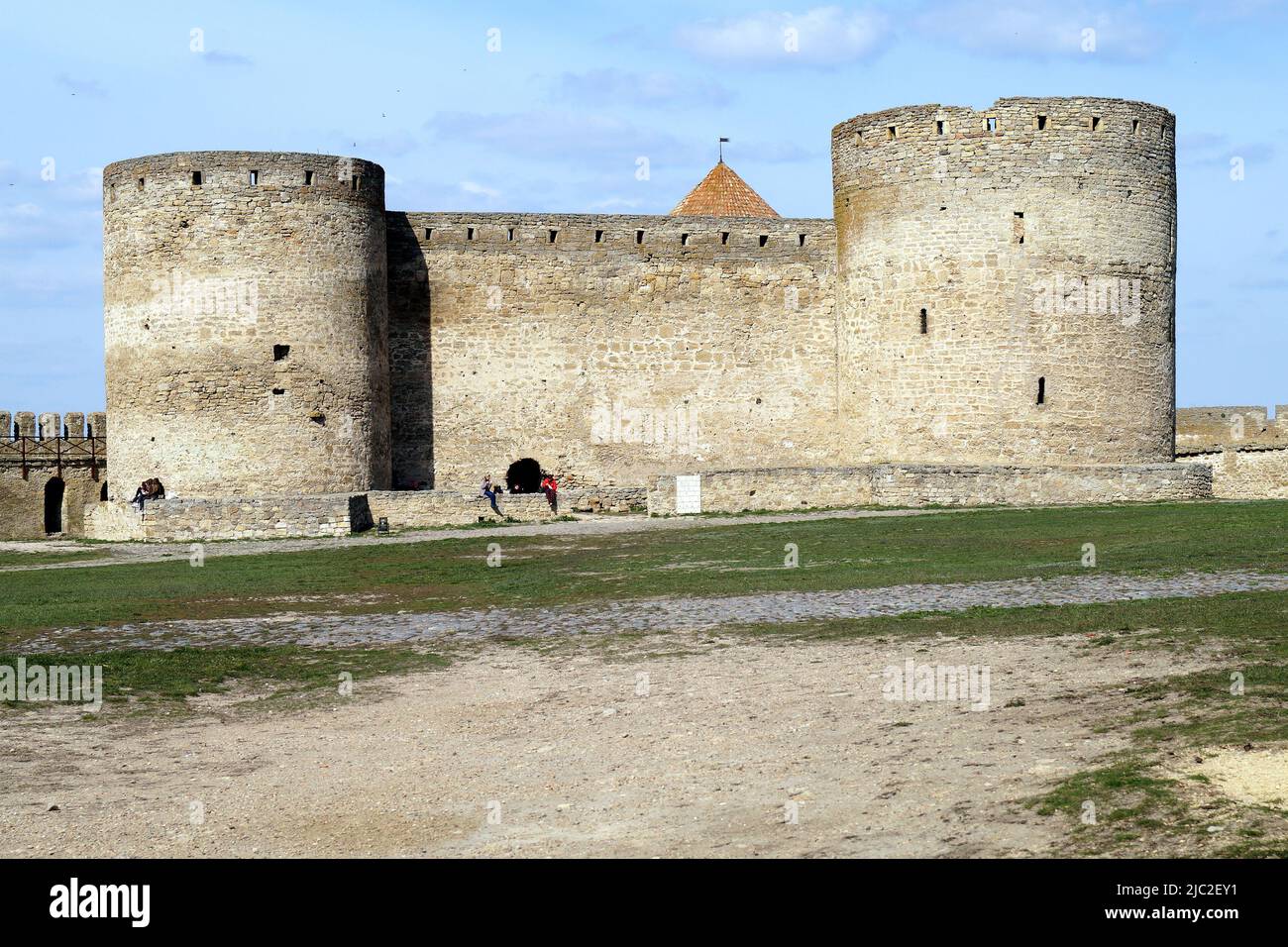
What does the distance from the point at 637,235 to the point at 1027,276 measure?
718 cm

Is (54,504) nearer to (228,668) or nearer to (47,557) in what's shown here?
(47,557)

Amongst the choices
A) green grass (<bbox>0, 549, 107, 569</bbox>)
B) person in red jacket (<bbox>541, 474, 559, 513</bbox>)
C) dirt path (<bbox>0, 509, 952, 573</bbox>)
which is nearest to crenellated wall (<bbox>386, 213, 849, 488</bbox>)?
person in red jacket (<bbox>541, 474, 559, 513</bbox>)

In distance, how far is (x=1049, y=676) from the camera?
9859 millimetres

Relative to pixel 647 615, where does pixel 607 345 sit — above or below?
above

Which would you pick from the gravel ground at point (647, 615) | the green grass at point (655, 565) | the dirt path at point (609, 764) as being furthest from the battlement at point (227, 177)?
the dirt path at point (609, 764)

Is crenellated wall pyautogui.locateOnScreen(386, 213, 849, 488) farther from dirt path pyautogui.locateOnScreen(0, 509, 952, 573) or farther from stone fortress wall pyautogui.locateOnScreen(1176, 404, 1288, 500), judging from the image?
stone fortress wall pyautogui.locateOnScreen(1176, 404, 1288, 500)

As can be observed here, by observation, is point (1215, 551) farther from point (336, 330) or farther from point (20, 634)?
point (336, 330)

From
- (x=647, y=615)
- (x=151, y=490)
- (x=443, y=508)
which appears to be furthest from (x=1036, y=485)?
(x=151, y=490)

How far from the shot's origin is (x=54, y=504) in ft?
115

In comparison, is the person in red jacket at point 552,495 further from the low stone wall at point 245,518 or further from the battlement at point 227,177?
the battlement at point 227,177

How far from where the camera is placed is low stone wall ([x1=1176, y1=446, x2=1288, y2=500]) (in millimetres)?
32375

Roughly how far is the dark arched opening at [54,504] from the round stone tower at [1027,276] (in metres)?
18.5
